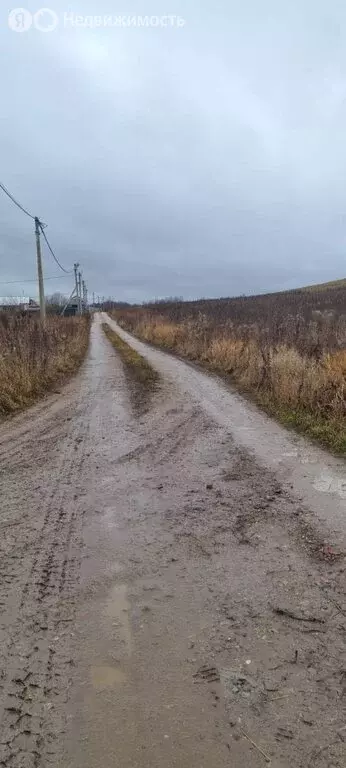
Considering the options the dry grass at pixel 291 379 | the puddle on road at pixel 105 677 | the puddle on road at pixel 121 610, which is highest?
the dry grass at pixel 291 379

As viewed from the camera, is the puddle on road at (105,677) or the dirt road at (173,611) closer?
the dirt road at (173,611)

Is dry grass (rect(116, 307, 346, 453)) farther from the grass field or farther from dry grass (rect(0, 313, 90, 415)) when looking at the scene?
dry grass (rect(0, 313, 90, 415))

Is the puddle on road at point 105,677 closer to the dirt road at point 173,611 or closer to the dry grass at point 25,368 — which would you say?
the dirt road at point 173,611

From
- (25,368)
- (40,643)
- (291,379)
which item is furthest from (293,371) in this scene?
(40,643)

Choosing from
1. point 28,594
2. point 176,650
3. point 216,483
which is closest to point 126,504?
point 216,483

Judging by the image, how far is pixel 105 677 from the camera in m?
2.17

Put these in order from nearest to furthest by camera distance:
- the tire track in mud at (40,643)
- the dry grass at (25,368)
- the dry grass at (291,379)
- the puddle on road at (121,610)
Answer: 1. the tire track in mud at (40,643)
2. the puddle on road at (121,610)
3. the dry grass at (291,379)
4. the dry grass at (25,368)

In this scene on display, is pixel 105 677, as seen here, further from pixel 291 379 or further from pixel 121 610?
pixel 291 379

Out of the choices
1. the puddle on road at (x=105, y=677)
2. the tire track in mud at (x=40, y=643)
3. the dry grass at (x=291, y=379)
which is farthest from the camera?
the dry grass at (x=291, y=379)

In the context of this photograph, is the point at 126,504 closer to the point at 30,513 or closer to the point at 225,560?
the point at 30,513

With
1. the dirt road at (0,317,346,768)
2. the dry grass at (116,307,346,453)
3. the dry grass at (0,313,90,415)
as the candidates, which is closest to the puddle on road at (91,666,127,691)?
the dirt road at (0,317,346,768)

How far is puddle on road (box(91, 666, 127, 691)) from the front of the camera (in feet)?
6.95

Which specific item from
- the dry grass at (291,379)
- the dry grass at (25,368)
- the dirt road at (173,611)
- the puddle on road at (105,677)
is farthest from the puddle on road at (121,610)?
the dry grass at (25,368)

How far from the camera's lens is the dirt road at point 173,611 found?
1870 millimetres
